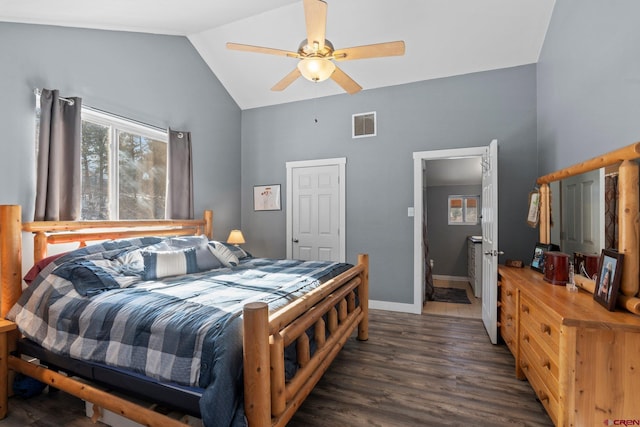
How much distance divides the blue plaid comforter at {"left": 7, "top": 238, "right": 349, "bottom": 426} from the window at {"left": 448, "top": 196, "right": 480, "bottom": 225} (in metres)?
4.12

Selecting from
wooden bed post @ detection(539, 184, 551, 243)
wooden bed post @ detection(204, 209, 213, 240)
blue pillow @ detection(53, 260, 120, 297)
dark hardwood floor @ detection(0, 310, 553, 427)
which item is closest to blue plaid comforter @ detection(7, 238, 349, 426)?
blue pillow @ detection(53, 260, 120, 297)

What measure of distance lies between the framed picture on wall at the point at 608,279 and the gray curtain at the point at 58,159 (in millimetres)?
3815

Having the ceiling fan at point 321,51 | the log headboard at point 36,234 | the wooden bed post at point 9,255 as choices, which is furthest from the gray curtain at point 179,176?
the ceiling fan at point 321,51

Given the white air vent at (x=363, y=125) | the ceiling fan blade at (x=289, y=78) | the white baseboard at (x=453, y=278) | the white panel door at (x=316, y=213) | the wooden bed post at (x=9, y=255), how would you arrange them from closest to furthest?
the wooden bed post at (x=9, y=255)
the ceiling fan blade at (x=289, y=78)
the white air vent at (x=363, y=125)
the white panel door at (x=316, y=213)
the white baseboard at (x=453, y=278)

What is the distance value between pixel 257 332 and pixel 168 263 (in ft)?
5.42

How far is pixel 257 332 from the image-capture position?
1.29m

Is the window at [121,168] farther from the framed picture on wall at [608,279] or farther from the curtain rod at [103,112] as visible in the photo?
the framed picture on wall at [608,279]

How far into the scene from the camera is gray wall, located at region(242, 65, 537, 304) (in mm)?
3535

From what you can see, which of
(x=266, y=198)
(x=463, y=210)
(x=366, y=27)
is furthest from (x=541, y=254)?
(x=266, y=198)

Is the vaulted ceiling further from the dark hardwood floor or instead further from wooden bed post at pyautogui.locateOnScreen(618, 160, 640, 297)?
the dark hardwood floor

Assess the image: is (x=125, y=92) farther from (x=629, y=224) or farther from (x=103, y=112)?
(x=629, y=224)

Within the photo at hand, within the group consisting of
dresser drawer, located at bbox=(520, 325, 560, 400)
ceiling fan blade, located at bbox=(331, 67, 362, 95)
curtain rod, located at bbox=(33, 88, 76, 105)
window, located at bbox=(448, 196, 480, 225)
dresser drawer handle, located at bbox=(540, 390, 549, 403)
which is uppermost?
ceiling fan blade, located at bbox=(331, 67, 362, 95)

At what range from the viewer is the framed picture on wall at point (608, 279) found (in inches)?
61.5

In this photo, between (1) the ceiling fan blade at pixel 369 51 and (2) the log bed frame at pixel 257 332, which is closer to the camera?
(2) the log bed frame at pixel 257 332
